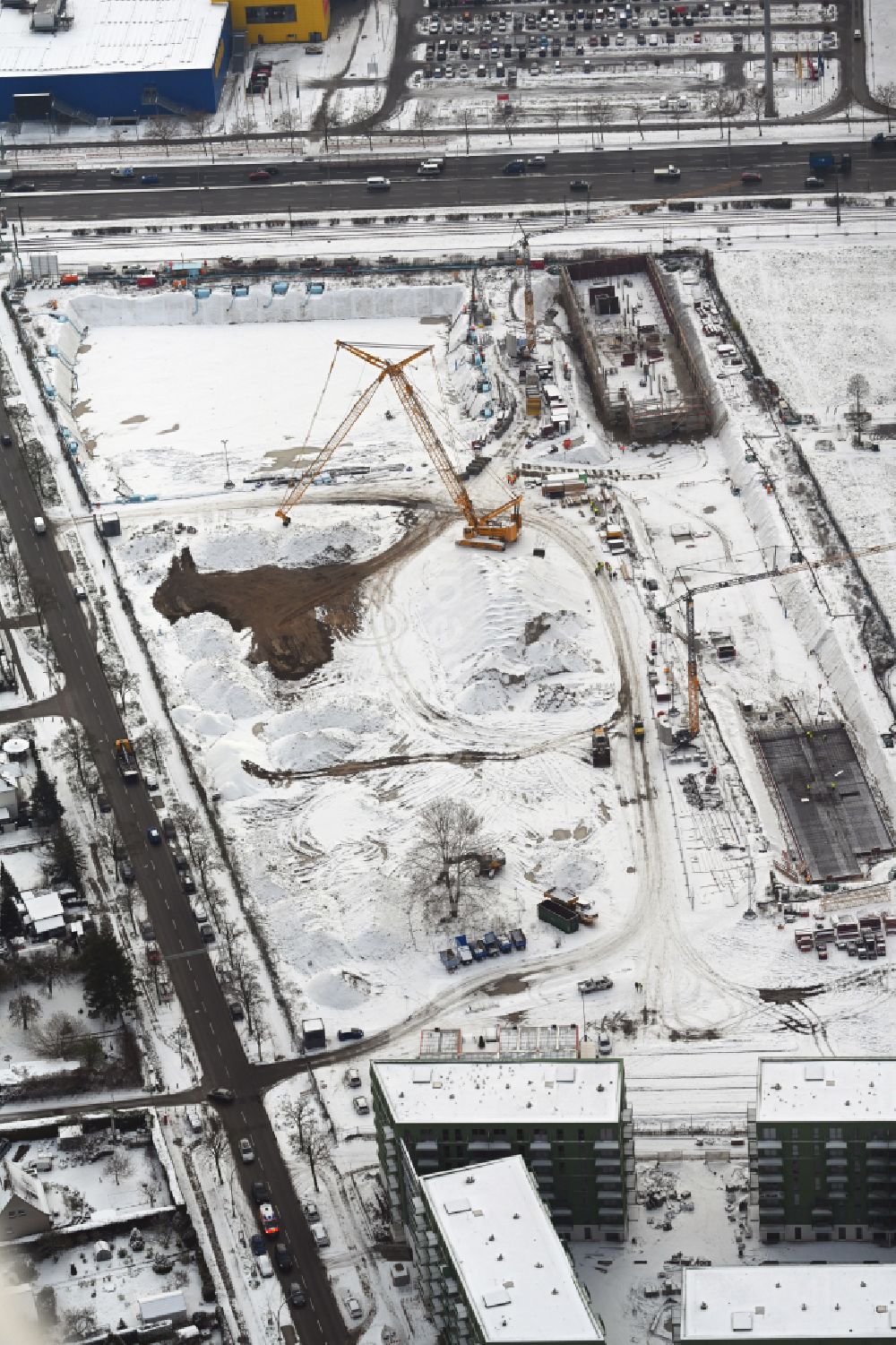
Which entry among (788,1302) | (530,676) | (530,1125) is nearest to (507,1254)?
(530,1125)

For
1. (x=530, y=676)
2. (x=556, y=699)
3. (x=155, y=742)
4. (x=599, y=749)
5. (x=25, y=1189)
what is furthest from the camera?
(x=530, y=676)

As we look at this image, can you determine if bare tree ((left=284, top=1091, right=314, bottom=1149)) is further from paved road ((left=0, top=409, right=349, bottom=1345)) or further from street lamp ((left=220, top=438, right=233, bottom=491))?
street lamp ((left=220, top=438, right=233, bottom=491))

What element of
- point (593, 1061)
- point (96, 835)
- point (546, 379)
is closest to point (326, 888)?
point (96, 835)

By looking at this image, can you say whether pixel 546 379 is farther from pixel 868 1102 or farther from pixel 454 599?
pixel 868 1102

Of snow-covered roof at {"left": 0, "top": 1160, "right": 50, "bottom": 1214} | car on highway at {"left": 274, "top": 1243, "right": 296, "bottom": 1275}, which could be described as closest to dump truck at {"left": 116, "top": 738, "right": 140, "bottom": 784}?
snow-covered roof at {"left": 0, "top": 1160, "right": 50, "bottom": 1214}

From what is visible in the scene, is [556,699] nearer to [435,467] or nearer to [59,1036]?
[435,467]
